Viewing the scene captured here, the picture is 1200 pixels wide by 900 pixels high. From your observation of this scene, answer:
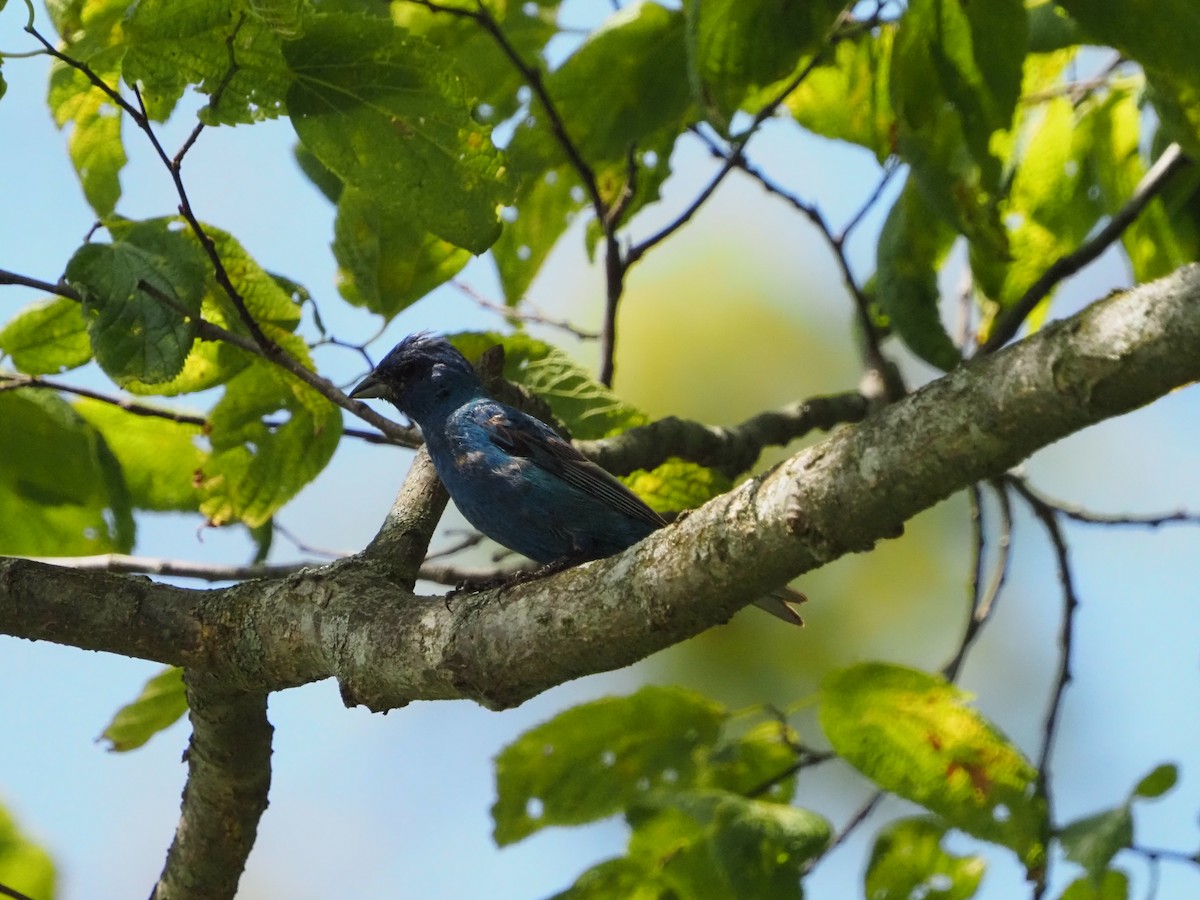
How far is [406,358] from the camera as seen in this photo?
218 inches

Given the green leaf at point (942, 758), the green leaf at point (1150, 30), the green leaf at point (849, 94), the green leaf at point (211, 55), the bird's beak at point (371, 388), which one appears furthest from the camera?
the bird's beak at point (371, 388)

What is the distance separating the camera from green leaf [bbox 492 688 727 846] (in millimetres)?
4379

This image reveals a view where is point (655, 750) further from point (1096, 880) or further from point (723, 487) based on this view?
point (1096, 880)

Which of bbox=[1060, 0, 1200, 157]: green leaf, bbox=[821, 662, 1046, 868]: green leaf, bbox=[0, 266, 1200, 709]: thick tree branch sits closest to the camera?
bbox=[0, 266, 1200, 709]: thick tree branch

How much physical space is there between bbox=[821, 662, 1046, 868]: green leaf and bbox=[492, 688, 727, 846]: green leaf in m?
0.72

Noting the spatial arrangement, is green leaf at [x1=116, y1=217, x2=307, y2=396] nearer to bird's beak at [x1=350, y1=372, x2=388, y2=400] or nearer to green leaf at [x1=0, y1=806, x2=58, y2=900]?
bird's beak at [x1=350, y1=372, x2=388, y2=400]

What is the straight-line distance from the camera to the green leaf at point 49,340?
13.8 ft

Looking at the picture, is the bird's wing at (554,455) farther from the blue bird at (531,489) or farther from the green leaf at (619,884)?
the green leaf at (619,884)

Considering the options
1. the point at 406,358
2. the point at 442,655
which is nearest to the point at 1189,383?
the point at 442,655

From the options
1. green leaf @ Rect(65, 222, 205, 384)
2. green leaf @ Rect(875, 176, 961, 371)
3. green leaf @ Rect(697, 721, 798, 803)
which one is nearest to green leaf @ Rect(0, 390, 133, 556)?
green leaf @ Rect(65, 222, 205, 384)

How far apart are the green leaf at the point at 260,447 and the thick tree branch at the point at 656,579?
2.97 ft

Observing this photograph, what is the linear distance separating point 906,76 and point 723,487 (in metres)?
1.64

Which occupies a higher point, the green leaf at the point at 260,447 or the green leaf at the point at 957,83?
the green leaf at the point at 957,83

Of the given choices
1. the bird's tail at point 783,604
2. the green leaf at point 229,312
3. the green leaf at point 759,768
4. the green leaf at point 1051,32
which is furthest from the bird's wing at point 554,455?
the green leaf at point 1051,32
